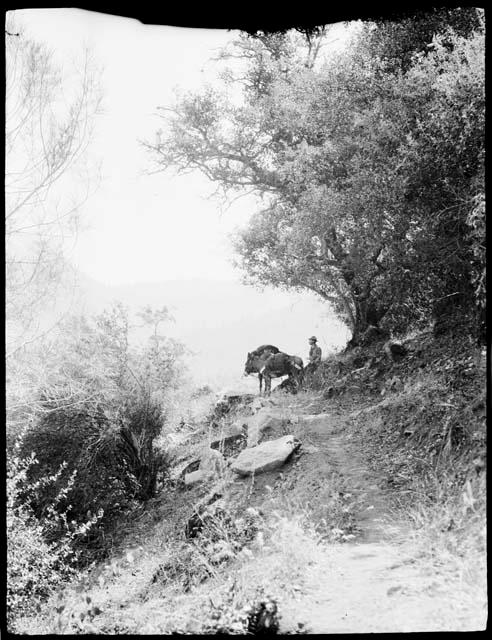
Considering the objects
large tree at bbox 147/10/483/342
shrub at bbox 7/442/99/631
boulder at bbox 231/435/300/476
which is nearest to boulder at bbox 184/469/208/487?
boulder at bbox 231/435/300/476

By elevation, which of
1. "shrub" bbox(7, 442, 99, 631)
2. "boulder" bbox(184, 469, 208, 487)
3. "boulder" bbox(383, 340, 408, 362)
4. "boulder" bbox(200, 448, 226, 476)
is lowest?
"shrub" bbox(7, 442, 99, 631)

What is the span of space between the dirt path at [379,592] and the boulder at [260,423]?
169 cm

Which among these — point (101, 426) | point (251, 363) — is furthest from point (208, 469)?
point (101, 426)

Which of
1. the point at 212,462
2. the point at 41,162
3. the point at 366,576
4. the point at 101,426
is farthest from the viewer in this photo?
the point at 101,426

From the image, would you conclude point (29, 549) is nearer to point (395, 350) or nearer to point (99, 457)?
point (99, 457)

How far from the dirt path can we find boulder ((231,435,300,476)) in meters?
1.14

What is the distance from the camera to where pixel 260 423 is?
5230mm

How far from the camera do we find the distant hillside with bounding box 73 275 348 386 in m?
4.59

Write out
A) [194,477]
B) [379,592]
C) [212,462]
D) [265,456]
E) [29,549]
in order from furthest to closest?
[194,477] < [212,462] < [29,549] < [265,456] < [379,592]

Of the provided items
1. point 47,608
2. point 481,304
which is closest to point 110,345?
point 47,608

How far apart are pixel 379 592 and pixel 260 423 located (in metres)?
2.42

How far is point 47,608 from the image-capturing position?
4.38 m

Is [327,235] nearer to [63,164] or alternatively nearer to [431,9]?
[431,9]

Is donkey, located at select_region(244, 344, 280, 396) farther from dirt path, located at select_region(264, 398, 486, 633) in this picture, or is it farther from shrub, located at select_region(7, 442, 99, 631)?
shrub, located at select_region(7, 442, 99, 631)
